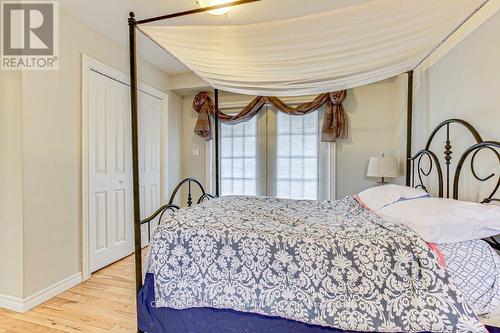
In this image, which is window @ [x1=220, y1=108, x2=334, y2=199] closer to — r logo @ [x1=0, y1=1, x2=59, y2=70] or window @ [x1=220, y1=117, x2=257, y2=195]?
window @ [x1=220, y1=117, x2=257, y2=195]

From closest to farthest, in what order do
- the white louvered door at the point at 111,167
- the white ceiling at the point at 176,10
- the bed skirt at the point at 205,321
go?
the bed skirt at the point at 205,321 < the white ceiling at the point at 176,10 < the white louvered door at the point at 111,167

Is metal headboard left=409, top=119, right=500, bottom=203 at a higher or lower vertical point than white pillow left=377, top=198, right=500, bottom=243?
higher

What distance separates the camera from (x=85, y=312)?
75.4 inches

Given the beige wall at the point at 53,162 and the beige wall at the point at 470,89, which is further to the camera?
the beige wall at the point at 53,162

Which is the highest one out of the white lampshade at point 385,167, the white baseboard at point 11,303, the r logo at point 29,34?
the r logo at point 29,34

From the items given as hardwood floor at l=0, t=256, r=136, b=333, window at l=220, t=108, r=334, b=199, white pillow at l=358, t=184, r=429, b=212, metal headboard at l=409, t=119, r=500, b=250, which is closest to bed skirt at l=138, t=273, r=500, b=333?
hardwood floor at l=0, t=256, r=136, b=333

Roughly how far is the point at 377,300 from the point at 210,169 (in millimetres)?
3024

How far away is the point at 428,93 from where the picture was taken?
2.26 m

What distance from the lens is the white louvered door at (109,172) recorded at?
256 centimetres

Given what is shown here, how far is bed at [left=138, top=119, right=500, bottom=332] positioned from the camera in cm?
109

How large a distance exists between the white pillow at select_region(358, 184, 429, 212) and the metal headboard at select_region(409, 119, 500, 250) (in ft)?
0.71

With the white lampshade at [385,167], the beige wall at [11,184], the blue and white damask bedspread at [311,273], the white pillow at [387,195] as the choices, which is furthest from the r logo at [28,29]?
the white lampshade at [385,167]

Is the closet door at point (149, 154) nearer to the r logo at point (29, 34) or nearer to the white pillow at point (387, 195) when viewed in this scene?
the r logo at point (29, 34)

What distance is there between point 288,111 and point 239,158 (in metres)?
0.97
